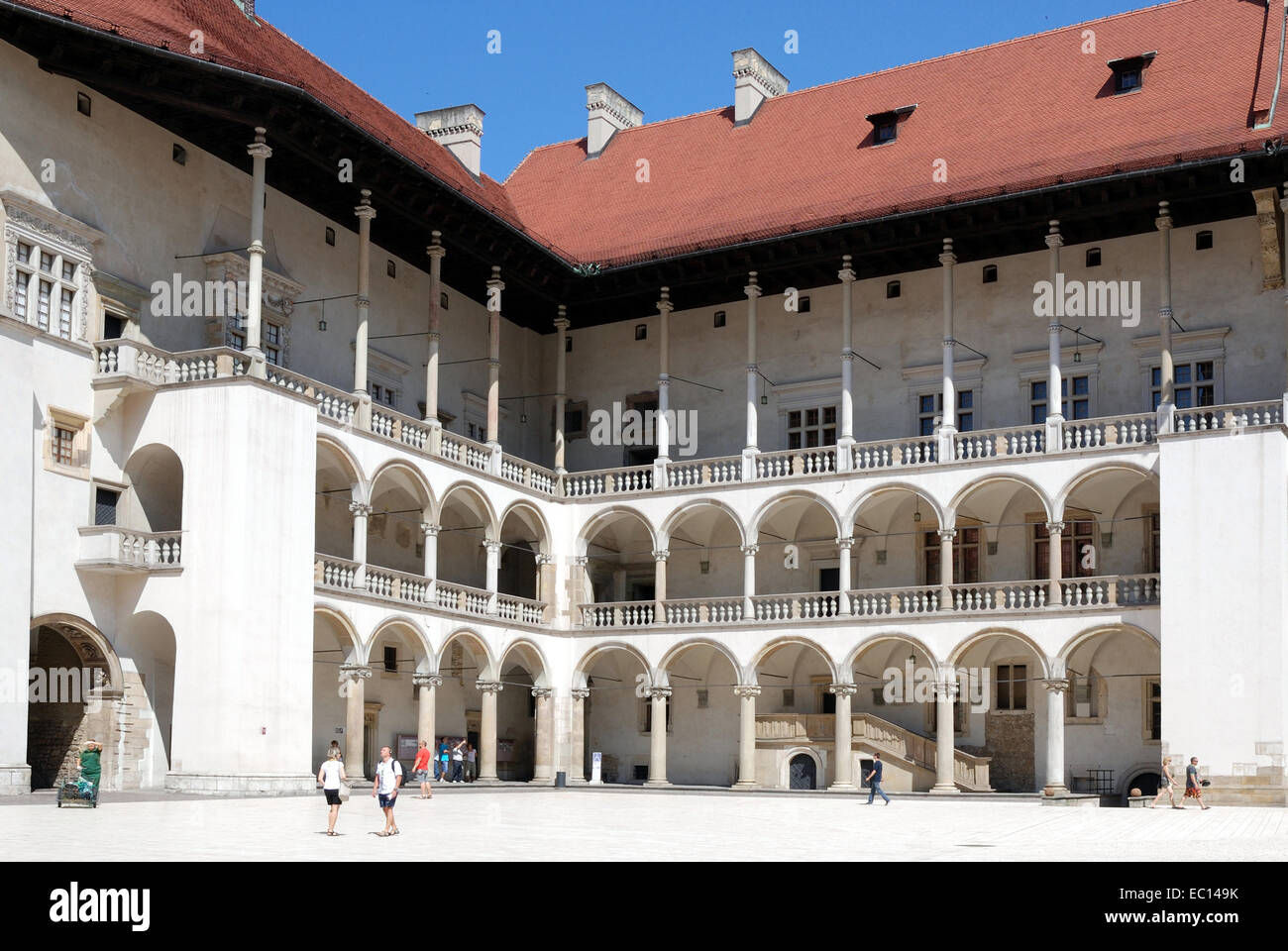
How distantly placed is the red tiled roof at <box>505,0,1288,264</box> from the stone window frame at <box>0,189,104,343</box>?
41.3 ft

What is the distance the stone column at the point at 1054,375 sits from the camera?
30438 millimetres

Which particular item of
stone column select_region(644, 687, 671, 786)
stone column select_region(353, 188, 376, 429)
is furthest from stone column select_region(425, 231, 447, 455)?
stone column select_region(644, 687, 671, 786)

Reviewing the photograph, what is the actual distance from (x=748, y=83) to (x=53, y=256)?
19784 mm

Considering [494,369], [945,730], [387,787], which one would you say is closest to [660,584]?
[494,369]

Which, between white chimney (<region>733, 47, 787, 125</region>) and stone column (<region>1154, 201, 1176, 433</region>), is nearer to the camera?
stone column (<region>1154, 201, 1176, 433</region>)

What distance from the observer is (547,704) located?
3488 centimetres

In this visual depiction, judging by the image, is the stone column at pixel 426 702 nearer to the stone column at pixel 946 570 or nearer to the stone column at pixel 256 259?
the stone column at pixel 256 259

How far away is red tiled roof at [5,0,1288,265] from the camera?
98.5 feet

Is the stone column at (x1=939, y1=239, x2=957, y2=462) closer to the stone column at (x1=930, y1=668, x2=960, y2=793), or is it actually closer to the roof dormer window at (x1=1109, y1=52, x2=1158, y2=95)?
the stone column at (x1=930, y1=668, x2=960, y2=793)

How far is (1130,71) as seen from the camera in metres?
33.1

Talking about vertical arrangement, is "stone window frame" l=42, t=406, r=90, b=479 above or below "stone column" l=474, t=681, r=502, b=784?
above

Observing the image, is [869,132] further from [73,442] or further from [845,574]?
[73,442]

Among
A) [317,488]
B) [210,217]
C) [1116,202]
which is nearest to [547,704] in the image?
[317,488]
